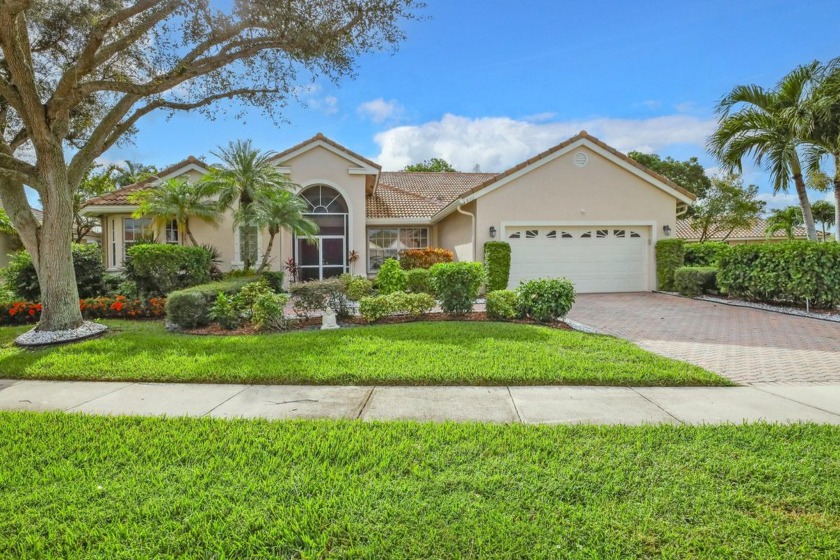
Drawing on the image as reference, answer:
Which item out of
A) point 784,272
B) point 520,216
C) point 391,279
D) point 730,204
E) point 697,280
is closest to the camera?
point 784,272

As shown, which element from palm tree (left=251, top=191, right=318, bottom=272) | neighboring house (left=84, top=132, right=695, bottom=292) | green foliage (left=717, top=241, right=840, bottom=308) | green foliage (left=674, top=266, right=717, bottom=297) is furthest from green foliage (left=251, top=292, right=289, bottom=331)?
green foliage (left=674, top=266, right=717, bottom=297)

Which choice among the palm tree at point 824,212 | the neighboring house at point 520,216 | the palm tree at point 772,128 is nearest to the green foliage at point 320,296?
the neighboring house at point 520,216

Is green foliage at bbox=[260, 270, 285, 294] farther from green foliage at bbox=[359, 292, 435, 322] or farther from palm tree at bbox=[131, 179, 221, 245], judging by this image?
green foliage at bbox=[359, 292, 435, 322]

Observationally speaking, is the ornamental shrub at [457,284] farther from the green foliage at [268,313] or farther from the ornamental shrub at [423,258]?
the ornamental shrub at [423,258]

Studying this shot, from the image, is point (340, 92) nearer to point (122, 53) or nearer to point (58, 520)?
point (122, 53)

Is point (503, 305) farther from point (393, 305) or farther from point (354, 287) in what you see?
point (354, 287)

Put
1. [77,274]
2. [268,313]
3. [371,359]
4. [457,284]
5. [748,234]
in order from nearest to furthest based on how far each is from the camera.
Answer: [371,359] → [268,313] → [457,284] → [77,274] → [748,234]

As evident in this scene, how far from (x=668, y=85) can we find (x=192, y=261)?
563 inches

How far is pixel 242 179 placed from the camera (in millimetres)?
14406

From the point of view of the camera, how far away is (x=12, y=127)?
1178 centimetres

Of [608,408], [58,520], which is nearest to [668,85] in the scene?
[608,408]

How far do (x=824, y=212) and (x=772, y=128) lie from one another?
16646 millimetres

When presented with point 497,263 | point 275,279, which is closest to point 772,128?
point 497,263

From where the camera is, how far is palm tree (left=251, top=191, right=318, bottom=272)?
46.7 feet
